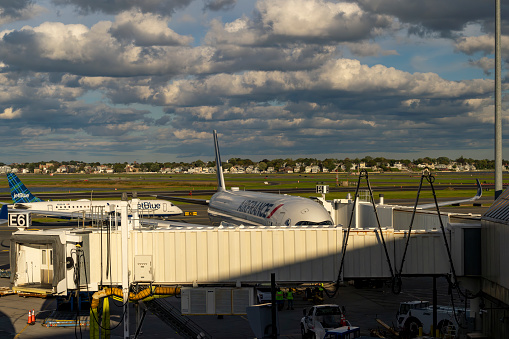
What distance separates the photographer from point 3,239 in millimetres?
75375

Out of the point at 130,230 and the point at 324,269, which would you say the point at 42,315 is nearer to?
the point at 130,230

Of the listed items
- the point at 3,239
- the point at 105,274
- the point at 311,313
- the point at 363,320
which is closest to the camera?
the point at 105,274

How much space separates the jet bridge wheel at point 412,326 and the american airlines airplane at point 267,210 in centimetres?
796

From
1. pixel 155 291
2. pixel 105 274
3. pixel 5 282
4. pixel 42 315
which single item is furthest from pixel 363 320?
pixel 5 282

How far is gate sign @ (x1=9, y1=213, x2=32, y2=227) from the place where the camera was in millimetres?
25000

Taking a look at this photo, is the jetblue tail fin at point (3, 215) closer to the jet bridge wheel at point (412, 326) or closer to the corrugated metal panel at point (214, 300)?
the corrugated metal panel at point (214, 300)

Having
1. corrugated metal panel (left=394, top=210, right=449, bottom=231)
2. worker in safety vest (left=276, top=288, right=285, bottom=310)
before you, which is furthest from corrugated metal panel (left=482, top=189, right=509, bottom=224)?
worker in safety vest (left=276, top=288, right=285, bottom=310)

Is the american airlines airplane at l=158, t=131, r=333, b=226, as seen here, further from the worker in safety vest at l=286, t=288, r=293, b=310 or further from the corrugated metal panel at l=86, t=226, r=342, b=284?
the corrugated metal panel at l=86, t=226, r=342, b=284

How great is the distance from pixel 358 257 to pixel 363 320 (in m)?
11.6

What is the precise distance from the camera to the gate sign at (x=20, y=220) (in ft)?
82.0

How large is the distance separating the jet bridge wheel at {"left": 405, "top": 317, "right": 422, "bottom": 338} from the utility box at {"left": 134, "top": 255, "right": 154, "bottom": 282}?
1498 cm

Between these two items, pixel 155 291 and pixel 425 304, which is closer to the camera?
pixel 155 291

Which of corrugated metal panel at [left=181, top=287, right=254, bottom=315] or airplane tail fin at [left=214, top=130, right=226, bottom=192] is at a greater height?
airplane tail fin at [left=214, top=130, right=226, bottom=192]

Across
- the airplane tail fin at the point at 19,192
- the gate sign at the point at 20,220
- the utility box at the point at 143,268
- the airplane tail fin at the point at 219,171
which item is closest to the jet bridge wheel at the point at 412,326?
the utility box at the point at 143,268
